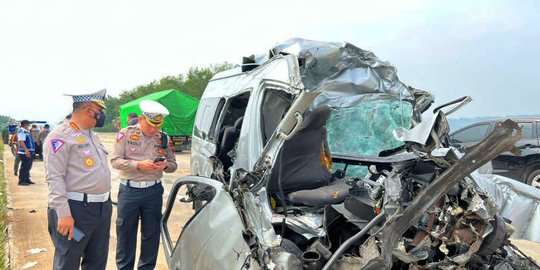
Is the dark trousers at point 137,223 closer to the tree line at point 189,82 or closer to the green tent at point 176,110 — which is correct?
the green tent at point 176,110

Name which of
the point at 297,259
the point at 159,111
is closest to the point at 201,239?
the point at 297,259

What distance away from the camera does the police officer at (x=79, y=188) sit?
310 cm

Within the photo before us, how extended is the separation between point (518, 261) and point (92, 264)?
3.10 m

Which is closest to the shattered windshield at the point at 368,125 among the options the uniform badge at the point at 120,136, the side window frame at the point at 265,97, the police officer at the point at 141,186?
the side window frame at the point at 265,97

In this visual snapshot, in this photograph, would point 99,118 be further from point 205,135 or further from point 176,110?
point 176,110

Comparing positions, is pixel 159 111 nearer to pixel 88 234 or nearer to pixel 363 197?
pixel 88 234

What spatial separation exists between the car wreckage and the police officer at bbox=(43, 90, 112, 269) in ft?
1.84

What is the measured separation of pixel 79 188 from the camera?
3.24 metres

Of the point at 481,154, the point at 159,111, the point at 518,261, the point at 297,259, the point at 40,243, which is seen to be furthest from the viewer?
the point at 40,243

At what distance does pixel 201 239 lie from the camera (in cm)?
276

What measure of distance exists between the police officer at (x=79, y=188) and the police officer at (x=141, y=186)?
61cm

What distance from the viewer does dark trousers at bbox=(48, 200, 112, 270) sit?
3.18 metres

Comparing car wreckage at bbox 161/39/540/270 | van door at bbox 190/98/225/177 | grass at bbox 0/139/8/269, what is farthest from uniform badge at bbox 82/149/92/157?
grass at bbox 0/139/8/269

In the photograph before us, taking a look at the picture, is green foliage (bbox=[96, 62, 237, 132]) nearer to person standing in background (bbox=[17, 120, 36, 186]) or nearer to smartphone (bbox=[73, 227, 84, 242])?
person standing in background (bbox=[17, 120, 36, 186])
